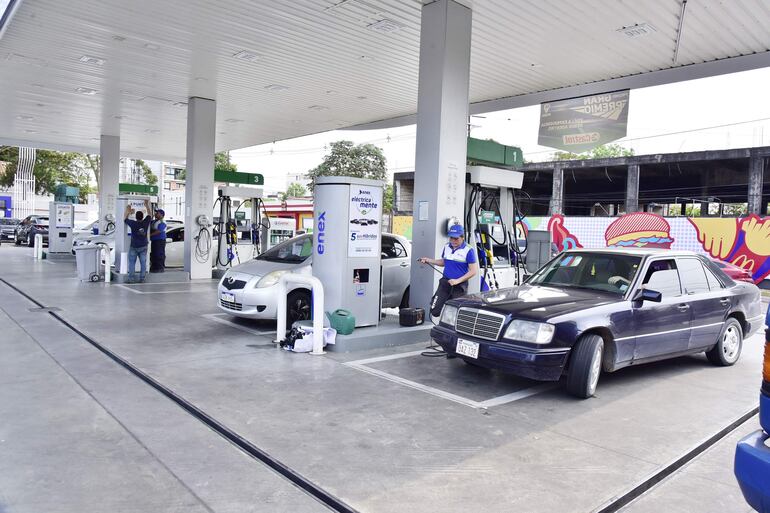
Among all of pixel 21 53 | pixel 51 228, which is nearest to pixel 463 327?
pixel 21 53

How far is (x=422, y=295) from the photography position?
8.42 m

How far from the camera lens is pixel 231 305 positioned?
27.7ft

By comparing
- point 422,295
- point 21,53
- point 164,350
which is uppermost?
point 21,53

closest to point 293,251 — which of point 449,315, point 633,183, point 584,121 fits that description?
point 449,315

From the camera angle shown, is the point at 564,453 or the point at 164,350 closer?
the point at 564,453

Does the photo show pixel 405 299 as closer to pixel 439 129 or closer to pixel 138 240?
pixel 439 129

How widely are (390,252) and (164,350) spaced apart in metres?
4.04

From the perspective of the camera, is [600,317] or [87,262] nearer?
[600,317]

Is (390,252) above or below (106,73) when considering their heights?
below

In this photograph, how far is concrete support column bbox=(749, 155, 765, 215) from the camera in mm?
20922

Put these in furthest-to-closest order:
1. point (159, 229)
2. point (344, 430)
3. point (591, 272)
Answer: point (159, 229)
point (591, 272)
point (344, 430)

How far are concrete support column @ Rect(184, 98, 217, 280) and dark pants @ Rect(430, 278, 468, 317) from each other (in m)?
8.87

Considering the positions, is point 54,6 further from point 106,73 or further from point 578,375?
point 578,375

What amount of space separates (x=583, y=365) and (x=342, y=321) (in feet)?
10.1
